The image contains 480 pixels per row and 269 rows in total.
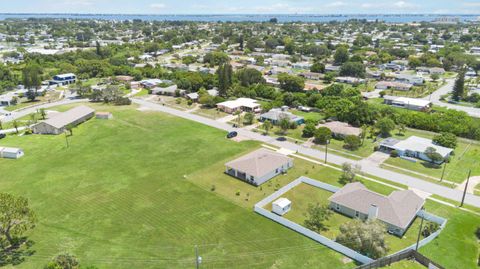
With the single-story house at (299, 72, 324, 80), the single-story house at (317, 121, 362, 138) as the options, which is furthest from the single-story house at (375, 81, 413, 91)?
the single-story house at (317, 121, 362, 138)

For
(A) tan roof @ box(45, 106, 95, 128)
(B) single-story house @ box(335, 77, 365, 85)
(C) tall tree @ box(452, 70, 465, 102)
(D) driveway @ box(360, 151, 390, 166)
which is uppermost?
(C) tall tree @ box(452, 70, 465, 102)

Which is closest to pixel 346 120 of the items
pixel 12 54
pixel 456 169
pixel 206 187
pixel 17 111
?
pixel 456 169

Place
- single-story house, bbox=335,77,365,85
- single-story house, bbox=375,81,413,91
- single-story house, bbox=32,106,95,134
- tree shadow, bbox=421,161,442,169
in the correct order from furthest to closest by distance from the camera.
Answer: single-story house, bbox=335,77,365,85
single-story house, bbox=375,81,413,91
single-story house, bbox=32,106,95,134
tree shadow, bbox=421,161,442,169

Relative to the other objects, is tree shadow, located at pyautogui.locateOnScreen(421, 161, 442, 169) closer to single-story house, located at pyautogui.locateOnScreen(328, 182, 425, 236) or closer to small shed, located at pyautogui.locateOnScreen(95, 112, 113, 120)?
single-story house, located at pyautogui.locateOnScreen(328, 182, 425, 236)

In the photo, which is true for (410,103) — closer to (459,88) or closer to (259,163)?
(459,88)

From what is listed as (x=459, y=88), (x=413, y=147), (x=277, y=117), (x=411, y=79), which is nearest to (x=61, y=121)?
(x=277, y=117)
